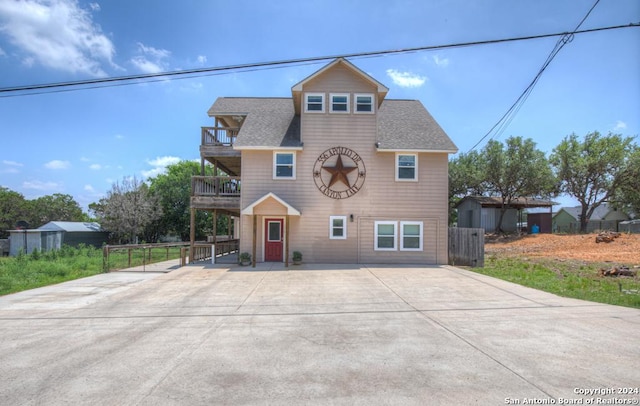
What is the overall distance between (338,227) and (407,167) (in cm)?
436

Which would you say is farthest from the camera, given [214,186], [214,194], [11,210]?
[11,210]

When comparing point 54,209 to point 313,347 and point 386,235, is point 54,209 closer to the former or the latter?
point 386,235

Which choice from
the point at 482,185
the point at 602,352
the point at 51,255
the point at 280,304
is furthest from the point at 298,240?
the point at 482,185

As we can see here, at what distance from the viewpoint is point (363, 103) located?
57.2ft

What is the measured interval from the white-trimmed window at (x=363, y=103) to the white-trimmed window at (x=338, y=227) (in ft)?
17.1

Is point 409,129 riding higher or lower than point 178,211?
higher

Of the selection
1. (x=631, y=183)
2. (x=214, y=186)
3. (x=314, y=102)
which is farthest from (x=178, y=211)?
(x=631, y=183)

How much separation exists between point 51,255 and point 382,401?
23.1 m

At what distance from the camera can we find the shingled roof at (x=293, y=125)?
17.2m

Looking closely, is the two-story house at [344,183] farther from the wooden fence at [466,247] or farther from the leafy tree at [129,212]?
the leafy tree at [129,212]

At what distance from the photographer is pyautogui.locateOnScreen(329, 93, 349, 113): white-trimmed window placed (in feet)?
57.2

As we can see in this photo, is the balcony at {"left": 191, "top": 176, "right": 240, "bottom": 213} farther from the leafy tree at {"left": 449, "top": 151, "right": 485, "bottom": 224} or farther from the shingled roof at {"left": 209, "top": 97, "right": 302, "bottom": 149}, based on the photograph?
the leafy tree at {"left": 449, "top": 151, "right": 485, "bottom": 224}

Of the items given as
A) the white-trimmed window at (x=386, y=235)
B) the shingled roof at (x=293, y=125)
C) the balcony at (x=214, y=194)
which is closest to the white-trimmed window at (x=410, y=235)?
the white-trimmed window at (x=386, y=235)

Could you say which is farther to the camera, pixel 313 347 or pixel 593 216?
pixel 593 216
